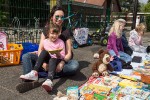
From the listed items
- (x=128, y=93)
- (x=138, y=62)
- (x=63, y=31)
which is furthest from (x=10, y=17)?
(x=128, y=93)

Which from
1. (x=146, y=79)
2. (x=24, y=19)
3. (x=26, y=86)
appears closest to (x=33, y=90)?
(x=26, y=86)

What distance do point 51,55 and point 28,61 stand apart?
40cm

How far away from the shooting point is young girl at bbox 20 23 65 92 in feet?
10.8

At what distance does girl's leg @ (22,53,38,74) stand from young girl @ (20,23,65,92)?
0.15 metres

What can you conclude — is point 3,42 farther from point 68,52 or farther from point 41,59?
point 68,52

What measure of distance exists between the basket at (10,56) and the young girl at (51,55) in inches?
37.0

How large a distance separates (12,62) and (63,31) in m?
1.40

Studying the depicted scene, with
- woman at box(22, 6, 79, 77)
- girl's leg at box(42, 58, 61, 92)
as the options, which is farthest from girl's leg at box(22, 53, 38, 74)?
girl's leg at box(42, 58, 61, 92)

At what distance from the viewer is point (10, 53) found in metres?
4.28

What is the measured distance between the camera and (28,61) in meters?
3.53

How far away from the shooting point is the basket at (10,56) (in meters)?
4.24

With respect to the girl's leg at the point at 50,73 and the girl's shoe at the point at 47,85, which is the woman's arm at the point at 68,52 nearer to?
the girl's leg at the point at 50,73

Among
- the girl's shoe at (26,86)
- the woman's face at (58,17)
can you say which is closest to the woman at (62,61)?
the woman's face at (58,17)

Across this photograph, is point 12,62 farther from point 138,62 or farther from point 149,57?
point 149,57
